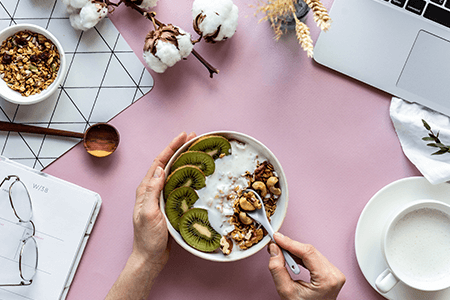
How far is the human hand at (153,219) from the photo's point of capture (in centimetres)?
88

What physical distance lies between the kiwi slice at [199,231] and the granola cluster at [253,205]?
49 mm

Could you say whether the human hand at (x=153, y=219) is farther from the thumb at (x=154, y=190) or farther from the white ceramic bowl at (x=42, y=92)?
the white ceramic bowl at (x=42, y=92)

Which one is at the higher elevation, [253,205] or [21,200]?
[253,205]

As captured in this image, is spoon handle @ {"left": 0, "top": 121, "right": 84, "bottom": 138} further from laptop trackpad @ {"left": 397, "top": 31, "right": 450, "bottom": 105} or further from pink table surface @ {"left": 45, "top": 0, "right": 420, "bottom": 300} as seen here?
laptop trackpad @ {"left": 397, "top": 31, "right": 450, "bottom": 105}

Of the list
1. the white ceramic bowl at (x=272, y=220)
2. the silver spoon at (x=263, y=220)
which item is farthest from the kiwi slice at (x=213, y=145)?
the silver spoon at (x=263, y=220)

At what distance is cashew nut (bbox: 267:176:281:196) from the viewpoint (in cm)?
88

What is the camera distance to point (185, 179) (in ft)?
2.93

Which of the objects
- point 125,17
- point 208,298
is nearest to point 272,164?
point 208,298

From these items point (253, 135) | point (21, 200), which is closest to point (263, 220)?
point (253, 135)

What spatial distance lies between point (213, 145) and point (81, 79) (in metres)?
0.49

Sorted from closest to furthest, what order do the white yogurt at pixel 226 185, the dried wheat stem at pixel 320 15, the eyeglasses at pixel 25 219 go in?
the dried wheat stem at pixel 320 15 → the white yogurt at pixel 226 185 → the eyeglasses at pixel 25 219

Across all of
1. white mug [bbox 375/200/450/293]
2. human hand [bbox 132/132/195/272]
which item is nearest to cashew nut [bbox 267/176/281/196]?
human hand [bbox 132/132/195/272]

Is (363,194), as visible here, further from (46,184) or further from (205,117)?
(46,184)

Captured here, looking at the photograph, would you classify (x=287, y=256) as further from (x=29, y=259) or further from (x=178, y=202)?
(x=29, y=259)
